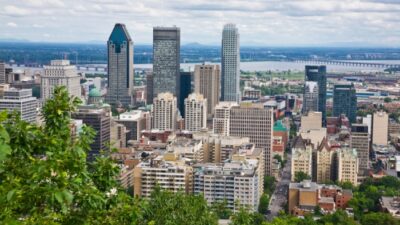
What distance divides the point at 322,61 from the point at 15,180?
11387 cm

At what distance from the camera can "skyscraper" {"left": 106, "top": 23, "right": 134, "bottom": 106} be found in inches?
2090

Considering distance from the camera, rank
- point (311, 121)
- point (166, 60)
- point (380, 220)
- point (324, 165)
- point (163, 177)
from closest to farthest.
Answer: point (380, 220), point (163, 177), point (324, 165), point (311, 121), point (166, 60)

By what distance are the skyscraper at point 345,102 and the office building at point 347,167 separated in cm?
1746

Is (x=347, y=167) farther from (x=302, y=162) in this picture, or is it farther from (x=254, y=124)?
(x=254, y=124)

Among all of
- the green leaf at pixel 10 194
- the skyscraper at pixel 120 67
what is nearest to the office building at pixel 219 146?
the green leaf at pixel 10 194

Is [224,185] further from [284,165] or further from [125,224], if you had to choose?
[125,224]

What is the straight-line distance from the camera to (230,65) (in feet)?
173

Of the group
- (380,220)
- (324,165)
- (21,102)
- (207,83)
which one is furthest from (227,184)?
(207,83)

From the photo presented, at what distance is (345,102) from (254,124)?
604 inches

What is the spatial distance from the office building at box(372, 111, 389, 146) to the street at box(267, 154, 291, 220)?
283 inches

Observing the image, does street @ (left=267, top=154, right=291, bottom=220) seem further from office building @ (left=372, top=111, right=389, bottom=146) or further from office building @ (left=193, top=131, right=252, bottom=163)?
office building @ (left=372, top=111, right=389, bottom=146)

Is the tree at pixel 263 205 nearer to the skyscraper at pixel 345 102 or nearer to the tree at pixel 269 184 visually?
the tree at pixel 269 184

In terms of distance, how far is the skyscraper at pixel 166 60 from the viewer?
1828 inches

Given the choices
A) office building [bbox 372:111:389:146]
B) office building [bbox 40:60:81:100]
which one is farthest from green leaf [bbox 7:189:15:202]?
office building [bbox 40:60:81:100]
